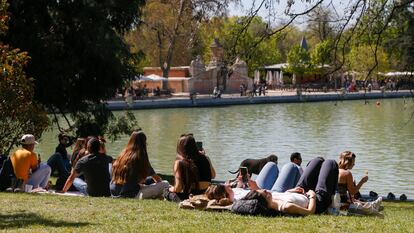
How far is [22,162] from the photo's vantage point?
10984mm

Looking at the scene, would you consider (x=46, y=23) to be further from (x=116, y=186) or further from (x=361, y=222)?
(x=361, y=222)

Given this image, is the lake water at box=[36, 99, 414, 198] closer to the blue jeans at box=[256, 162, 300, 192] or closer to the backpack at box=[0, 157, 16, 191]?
the blue jeans at box=[256, 162, 300, 192]

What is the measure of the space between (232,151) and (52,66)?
1176cm

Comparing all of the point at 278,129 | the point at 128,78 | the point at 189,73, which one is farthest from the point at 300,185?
the point at 189,73

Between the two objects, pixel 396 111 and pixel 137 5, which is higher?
pixel 137 5

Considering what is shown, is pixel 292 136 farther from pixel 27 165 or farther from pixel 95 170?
pixel 95 170

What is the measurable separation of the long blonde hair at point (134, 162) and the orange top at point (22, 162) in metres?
1.42

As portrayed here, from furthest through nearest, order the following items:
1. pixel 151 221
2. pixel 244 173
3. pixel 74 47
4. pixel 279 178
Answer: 1. pixel 74 47
2. pixel 279 178
3. pixel 244 173
4. pixel 151 221

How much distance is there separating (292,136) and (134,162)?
24.2 m

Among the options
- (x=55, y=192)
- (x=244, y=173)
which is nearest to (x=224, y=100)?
(x=55, y=192)

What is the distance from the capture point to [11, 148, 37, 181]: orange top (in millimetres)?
10961

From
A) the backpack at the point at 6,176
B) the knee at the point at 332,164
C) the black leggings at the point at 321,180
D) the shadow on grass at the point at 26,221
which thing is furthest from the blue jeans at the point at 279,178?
the backpack at the point at 6,176

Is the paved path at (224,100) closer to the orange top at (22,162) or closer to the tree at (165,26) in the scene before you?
the tree at (165,26)

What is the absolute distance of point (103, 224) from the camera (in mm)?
7531
